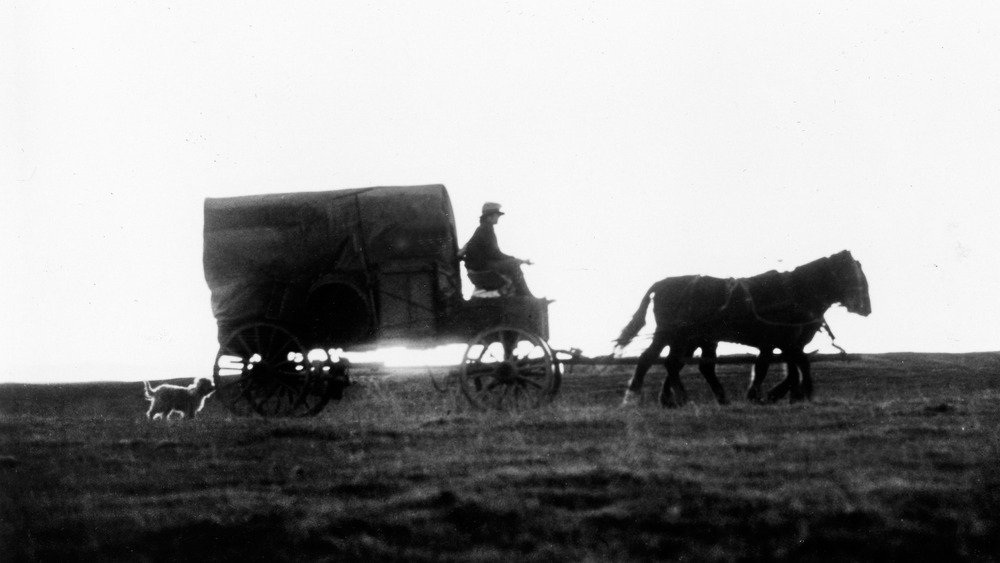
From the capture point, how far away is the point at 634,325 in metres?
13.9

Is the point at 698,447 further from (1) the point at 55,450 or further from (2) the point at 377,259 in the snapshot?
(1) the point at 55,450

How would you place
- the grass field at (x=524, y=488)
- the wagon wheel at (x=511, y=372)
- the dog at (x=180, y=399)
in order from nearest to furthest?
the grass field at (x=524, y=488) → the wagon wheel at (x=511, y=372) → the dog at (x=180, y=399)

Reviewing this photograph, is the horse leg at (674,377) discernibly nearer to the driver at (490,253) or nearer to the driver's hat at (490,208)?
the driver at (490,253)

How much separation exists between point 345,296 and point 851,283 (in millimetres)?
6435

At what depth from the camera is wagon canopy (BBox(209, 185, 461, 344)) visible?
1209cm

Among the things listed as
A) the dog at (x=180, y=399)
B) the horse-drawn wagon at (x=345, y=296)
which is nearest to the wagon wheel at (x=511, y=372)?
the horse-drawn wagon at (x=345, y=296)

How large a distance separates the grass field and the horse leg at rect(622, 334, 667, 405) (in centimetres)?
230

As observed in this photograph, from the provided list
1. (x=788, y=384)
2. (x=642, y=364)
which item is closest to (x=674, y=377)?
(x=642, y=364)

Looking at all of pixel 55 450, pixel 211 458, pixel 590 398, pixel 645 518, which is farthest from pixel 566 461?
pixel 590 398

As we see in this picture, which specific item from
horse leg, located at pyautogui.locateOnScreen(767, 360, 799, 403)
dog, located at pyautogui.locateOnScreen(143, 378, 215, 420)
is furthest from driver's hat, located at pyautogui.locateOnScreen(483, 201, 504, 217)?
dog, located at pyautogui.locateOnScreen(143, 378, 215, 420)

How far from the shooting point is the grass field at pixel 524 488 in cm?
614

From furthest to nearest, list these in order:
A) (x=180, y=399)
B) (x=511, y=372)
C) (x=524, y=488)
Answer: (x=180, y=399) → (x=511, y=372) → (x=524, y=488)

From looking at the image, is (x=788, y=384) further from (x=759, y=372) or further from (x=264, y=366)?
(x=264, y=366)

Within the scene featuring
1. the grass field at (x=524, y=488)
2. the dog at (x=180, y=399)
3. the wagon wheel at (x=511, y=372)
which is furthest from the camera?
the dog at (x=180, y=399)
